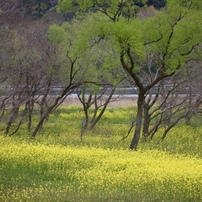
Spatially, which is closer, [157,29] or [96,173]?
[96,173]

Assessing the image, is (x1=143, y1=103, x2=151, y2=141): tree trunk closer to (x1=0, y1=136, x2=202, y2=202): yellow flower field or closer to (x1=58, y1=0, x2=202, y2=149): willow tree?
(x1=58, y1=0, x2=202, y2=149): willow tree

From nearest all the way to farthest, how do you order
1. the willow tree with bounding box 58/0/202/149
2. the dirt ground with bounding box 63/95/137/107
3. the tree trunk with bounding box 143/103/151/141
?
the willow tree with bounding box 58/0/202/149
the tree trunk with bounding box 143/103/151/141
the dirt ground with bounding box 63/95/137/107

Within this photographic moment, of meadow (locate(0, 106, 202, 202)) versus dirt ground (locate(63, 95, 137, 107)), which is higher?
meadow (locate(0, 106, 202, 202))

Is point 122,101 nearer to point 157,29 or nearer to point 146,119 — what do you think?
point 146,119

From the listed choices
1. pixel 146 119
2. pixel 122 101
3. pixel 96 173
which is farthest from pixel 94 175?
pixel 122 101

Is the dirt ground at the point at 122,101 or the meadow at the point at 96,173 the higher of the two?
the meadow at the point at 96,173

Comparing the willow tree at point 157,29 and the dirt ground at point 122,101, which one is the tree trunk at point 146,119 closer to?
the willow tree at point 157,29

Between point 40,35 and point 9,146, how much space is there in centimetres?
884

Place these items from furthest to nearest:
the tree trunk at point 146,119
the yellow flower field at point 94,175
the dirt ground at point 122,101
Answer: the dirt ground at point 122,101
the tree trunk at point 146,119
the yellow flower field at point 94,175

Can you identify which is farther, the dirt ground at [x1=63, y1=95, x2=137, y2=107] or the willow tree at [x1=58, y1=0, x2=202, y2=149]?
the dirt ground at [x1=63, y1=95, x2=137, y2=107]

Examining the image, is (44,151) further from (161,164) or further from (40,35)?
(40,35)

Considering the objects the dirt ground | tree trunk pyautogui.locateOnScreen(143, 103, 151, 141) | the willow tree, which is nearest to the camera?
the willow tree

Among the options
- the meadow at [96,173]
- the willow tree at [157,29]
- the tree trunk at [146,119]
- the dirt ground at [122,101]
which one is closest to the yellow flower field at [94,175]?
the meadow at [96,173]

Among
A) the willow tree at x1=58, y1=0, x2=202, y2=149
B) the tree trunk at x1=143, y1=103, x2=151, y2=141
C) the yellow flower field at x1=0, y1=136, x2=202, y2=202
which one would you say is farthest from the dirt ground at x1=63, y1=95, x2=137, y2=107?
the yellow flower field at x1=0, y1=136, x2=202, y2=202
